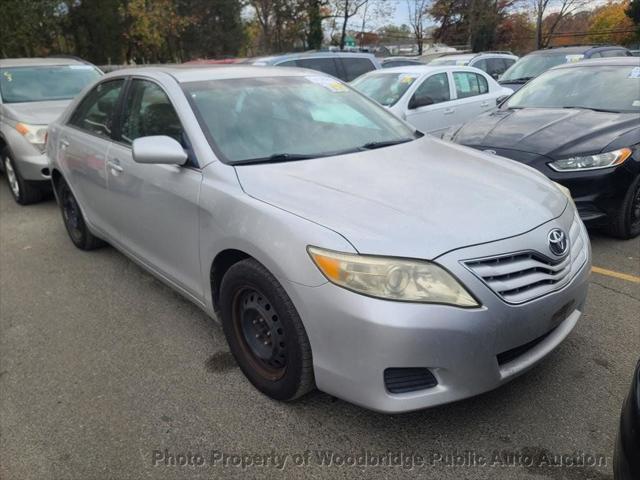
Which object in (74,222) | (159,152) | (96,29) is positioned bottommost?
(74,222)

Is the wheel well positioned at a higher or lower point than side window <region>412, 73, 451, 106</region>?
lower

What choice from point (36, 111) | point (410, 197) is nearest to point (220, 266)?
point (410, 197)

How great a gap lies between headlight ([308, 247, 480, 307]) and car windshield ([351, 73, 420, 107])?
19.6ft

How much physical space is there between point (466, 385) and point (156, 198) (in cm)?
208

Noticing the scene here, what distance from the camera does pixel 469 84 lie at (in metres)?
8.73

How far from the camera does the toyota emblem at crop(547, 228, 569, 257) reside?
2.38 m

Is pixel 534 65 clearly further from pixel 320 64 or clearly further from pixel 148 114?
pixel 148 114

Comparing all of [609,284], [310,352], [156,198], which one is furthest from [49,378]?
[609,284]

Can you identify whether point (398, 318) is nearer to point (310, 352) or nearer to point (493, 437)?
point (310, 352)

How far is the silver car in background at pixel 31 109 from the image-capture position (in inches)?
241

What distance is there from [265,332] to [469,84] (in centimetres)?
735

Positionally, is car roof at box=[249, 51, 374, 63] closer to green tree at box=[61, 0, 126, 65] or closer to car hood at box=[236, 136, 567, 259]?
car hood at box=[236, 136, 567, 259]

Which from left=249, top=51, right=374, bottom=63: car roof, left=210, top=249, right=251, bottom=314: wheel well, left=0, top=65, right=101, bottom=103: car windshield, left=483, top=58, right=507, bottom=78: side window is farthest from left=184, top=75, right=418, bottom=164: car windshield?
left=483, top=58, right=507, bottom=78: side window

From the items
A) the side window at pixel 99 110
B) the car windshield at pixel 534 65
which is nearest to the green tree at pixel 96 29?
the car windshield at pixel 534 65
